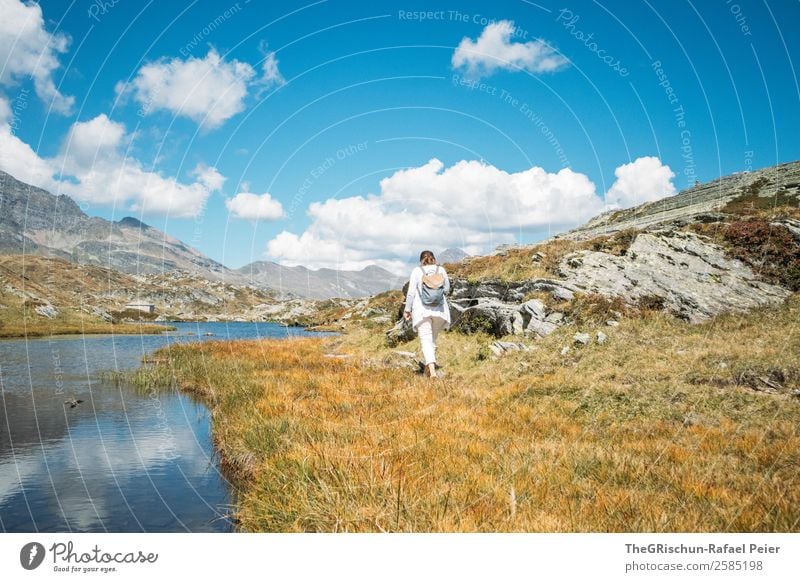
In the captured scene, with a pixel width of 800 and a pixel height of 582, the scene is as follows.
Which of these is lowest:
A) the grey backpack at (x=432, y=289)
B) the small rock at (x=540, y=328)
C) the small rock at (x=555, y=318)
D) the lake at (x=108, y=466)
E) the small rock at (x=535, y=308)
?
the lake at (x=108, y=466)

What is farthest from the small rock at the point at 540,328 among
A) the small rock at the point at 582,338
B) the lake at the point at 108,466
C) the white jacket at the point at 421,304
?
the lake at the point at 108,466

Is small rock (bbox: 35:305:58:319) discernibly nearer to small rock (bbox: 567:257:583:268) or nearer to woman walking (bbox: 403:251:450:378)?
woman walking (bbox: 403:251:450:378)

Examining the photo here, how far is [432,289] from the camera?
11.6 meters

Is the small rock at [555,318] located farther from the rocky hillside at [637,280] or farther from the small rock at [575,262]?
the small rock at [575,262]

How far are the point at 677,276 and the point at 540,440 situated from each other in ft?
52.7

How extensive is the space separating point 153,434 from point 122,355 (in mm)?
22683

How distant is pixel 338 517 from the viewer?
395cm

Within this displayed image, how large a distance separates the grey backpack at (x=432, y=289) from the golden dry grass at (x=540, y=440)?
216 cm

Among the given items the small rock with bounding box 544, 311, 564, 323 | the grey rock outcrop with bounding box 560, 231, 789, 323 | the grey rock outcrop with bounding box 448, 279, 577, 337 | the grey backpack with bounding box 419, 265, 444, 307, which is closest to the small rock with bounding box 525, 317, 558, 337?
the grey rock outcrop with bounding box 448, 279, 577, 337

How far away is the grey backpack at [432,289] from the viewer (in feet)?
38.0

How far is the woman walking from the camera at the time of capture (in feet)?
38.2
